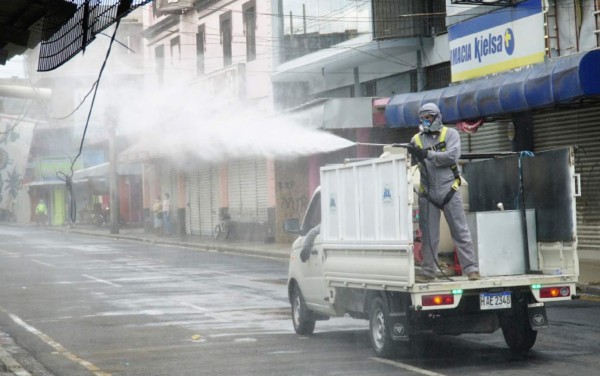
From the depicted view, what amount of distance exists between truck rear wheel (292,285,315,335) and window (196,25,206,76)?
99.3ft

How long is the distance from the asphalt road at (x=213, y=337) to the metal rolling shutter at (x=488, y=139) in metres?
7.13

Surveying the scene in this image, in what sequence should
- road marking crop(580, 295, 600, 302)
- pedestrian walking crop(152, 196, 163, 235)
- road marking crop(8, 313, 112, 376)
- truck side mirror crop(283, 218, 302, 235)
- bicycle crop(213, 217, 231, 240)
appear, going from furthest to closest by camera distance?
pedestrian walking crop(152, 196, 163, 235)
bicycle crop(213, 217, 231, 240)
road marking crop(580, 295, 600, 302)
truck side mirror crop(283, 218, 302, 235)
road marking crop(8, 313, 112, 376)

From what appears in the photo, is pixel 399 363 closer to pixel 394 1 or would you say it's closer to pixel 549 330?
pixel 549 330

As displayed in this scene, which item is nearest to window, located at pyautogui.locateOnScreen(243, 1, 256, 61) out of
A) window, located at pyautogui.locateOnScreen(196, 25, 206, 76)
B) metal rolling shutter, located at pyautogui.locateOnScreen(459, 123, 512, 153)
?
window, located at pyautogui.locateOnScreen(196, 25, 206, 76)

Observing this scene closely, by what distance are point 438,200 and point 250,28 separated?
29.6 metres

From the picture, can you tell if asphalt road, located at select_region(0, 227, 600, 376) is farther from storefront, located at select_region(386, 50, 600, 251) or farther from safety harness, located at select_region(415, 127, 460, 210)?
storefront, located at select_region(386, 50, 600, 251)

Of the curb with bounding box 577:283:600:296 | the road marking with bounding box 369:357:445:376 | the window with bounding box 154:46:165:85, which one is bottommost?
the road marking with bounding box 369:357:445:376

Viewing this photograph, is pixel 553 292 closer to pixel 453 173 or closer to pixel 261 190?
pixel 453 173

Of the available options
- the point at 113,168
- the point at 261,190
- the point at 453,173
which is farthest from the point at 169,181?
the point at 453,173

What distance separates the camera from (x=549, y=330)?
13.3 m

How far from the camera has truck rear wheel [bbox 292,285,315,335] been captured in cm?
1384

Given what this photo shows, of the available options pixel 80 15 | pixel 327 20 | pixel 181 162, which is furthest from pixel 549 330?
pixel 181 162

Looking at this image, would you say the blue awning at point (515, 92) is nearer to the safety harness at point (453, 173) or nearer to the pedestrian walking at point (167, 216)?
the safety harness at point (453, 173)

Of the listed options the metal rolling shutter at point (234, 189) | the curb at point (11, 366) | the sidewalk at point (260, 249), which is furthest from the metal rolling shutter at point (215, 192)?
the curb at point (11, 366)
